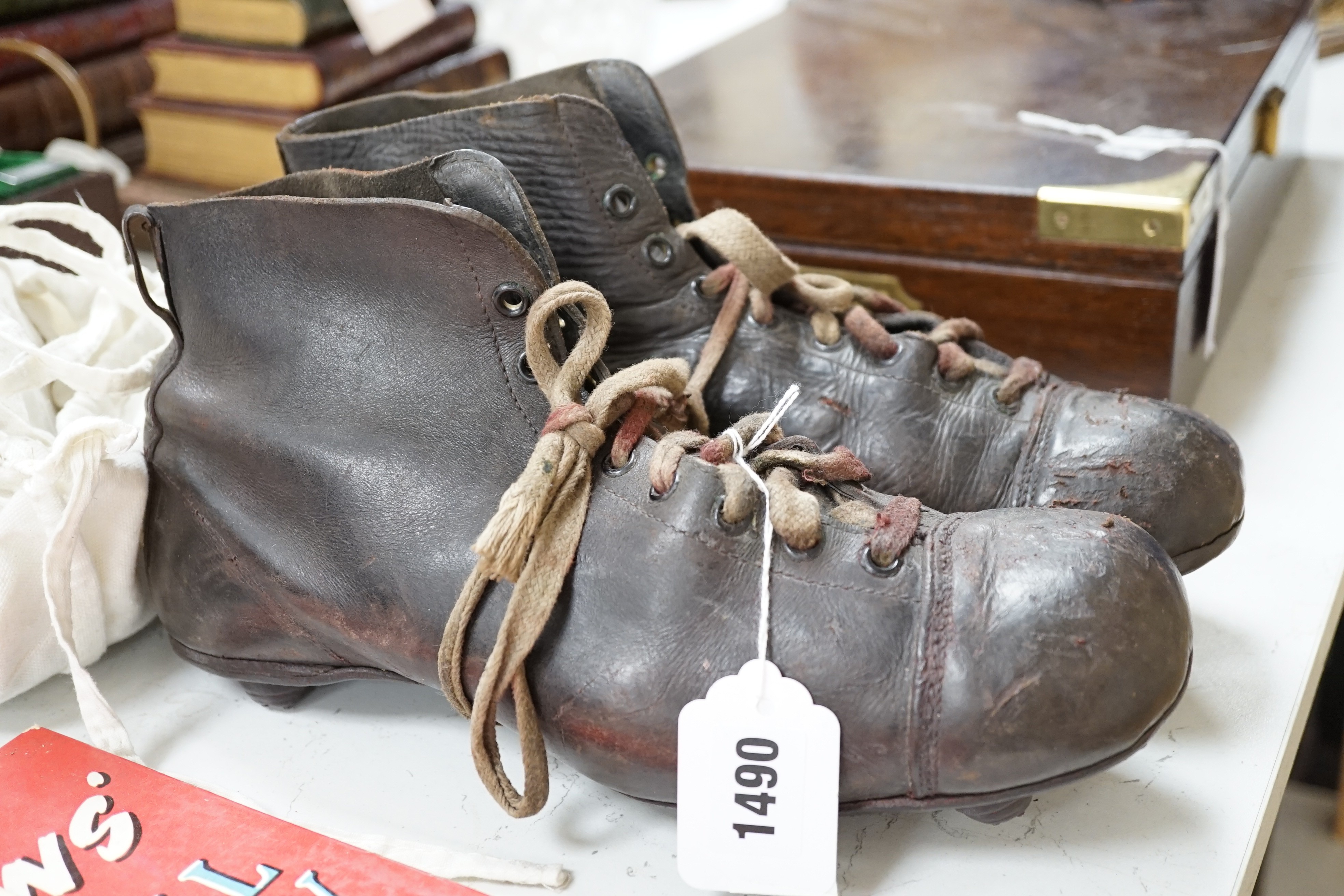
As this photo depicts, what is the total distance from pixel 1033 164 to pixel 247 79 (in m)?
0.80

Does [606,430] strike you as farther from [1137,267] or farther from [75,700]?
[1137,267]

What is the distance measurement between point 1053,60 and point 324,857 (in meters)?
0.97

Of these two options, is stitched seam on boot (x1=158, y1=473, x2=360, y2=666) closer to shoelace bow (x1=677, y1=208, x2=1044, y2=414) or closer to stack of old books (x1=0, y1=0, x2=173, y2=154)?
shoelace bow (x1=677, y1=208, x2=1044, y2=414)

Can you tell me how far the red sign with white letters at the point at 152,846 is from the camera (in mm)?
548

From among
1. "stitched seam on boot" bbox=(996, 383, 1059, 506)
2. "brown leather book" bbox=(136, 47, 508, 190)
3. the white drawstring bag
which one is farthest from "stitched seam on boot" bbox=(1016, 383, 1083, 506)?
"brown leather book" bbox=(136, 47, 508, 190)

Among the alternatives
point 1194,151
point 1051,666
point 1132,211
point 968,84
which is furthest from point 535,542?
point 968,84

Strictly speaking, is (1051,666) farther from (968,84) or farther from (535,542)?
(968,84)

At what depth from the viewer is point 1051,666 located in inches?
19.3

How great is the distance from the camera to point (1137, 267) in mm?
→ 874

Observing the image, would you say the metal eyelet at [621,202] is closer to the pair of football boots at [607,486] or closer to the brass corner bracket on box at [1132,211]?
the pair of football boots at [607,486]

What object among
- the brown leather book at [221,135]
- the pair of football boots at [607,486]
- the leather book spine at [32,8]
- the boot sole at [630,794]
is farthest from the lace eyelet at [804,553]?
the leather book spine at [32,8]

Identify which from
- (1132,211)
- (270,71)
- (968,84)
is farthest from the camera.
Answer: (270,71)

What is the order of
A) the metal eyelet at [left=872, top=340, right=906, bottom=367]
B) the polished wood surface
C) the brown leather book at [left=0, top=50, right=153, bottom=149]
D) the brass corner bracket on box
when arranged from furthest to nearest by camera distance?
1. the brown leather book at [left=0, top=50, right=153, bottom=149]
2. the polished wood surface
3. the brass corner bracket on box
4. the metal eyelet at [left=872, top=340, right=906, bottom=367]

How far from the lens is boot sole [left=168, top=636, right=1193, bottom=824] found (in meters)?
0.51
